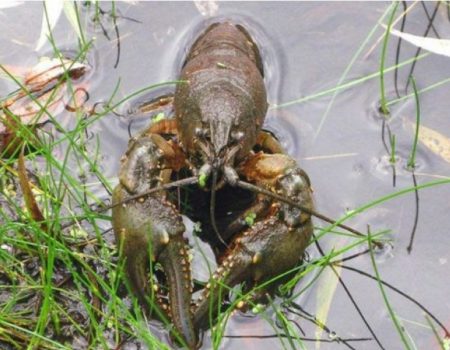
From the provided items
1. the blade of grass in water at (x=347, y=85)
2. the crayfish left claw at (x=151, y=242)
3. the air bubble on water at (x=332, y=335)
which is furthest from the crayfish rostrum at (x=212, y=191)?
the air bubble on water at (x=332, y=335)

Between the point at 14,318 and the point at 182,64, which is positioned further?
the point at 182,64

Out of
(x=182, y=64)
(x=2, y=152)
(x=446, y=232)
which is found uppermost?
(x=182, y=64)

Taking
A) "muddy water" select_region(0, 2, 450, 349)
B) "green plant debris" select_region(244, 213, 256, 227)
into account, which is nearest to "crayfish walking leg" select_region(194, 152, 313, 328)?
"green plant debris" select_region(244, 213, 256, 227)

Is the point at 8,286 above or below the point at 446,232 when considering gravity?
above

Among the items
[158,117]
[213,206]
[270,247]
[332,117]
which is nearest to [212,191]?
[213,206]

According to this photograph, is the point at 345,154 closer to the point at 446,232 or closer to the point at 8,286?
the point at 446,232

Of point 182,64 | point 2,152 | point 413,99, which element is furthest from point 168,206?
point 413,99

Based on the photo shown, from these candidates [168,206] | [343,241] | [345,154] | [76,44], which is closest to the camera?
[168,206]
